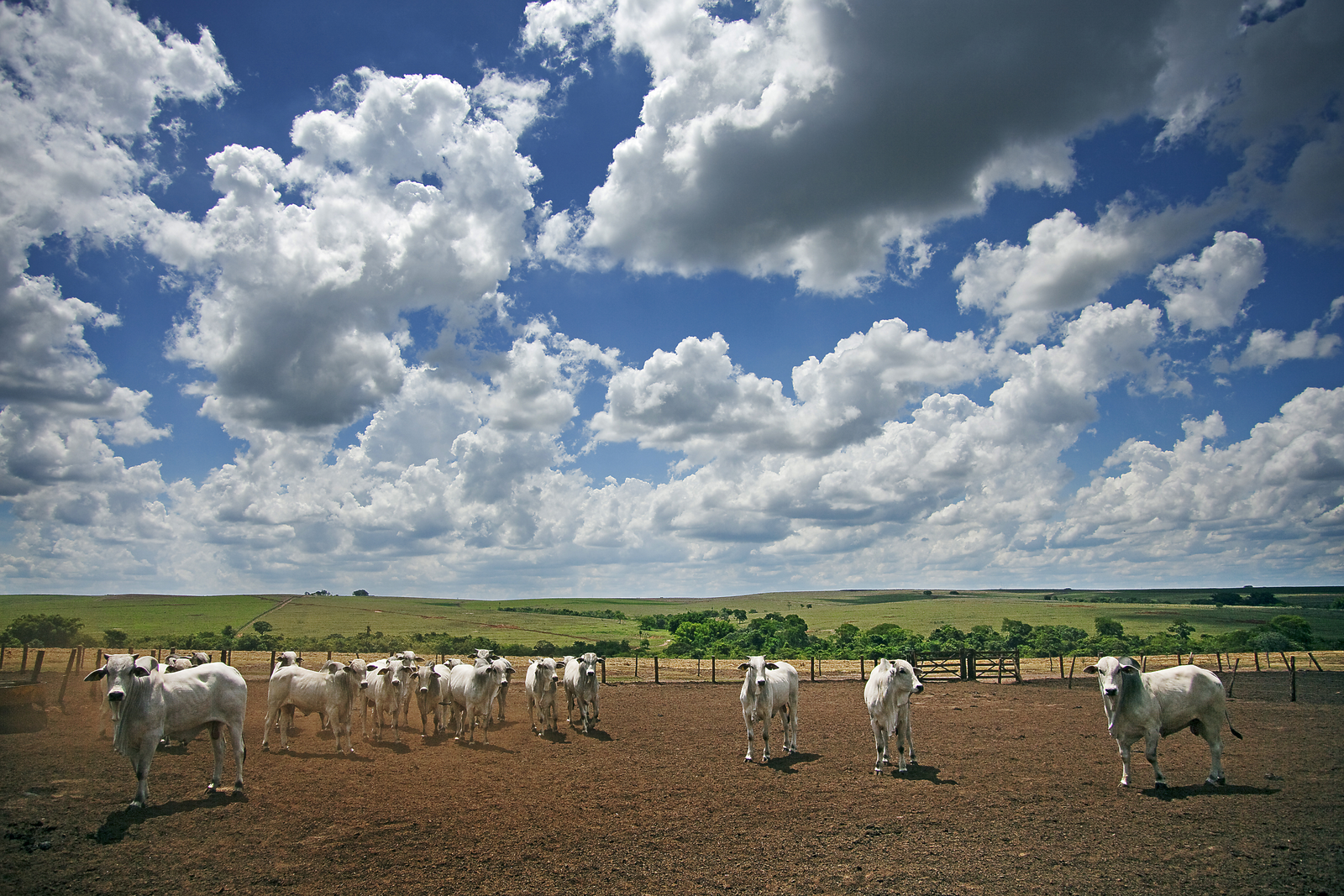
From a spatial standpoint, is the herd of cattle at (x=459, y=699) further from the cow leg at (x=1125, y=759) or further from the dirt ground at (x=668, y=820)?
the dirt ground at (x=668, y=820)

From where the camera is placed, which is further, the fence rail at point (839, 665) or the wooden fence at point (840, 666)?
the fence rail at point (839, 665)

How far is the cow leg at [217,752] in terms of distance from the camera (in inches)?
473

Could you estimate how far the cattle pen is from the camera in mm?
8719

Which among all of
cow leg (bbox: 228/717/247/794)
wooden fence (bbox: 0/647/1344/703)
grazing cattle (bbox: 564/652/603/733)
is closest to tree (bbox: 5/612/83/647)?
wooden fence (bbox: 0/647/1344/703)

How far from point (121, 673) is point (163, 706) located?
0.87m

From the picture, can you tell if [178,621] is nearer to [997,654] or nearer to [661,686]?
[661,686]

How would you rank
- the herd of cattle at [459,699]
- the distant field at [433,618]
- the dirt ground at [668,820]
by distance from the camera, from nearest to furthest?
the dirt ground at [668,820], the herd of cattle at [459,699], the distant field at [433,618]

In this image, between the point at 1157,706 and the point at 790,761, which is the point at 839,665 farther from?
the point at 1157,706

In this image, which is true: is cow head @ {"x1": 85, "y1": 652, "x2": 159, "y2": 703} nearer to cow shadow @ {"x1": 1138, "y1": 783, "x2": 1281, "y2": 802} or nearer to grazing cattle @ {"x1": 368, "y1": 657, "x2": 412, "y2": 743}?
grazing cattle @ {"x1": 368, "y1": 657, "x2": 412, "y2": 743}

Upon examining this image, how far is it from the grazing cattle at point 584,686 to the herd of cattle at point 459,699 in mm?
36

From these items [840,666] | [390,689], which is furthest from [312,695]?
[840,666]

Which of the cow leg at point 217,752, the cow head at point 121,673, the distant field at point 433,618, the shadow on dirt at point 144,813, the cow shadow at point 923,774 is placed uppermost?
the cow head at point 121,673

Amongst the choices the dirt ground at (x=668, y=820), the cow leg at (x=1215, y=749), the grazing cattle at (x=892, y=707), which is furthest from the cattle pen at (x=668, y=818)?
the grazing cattle at (x=892, y=707)

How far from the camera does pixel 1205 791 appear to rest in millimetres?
12609
